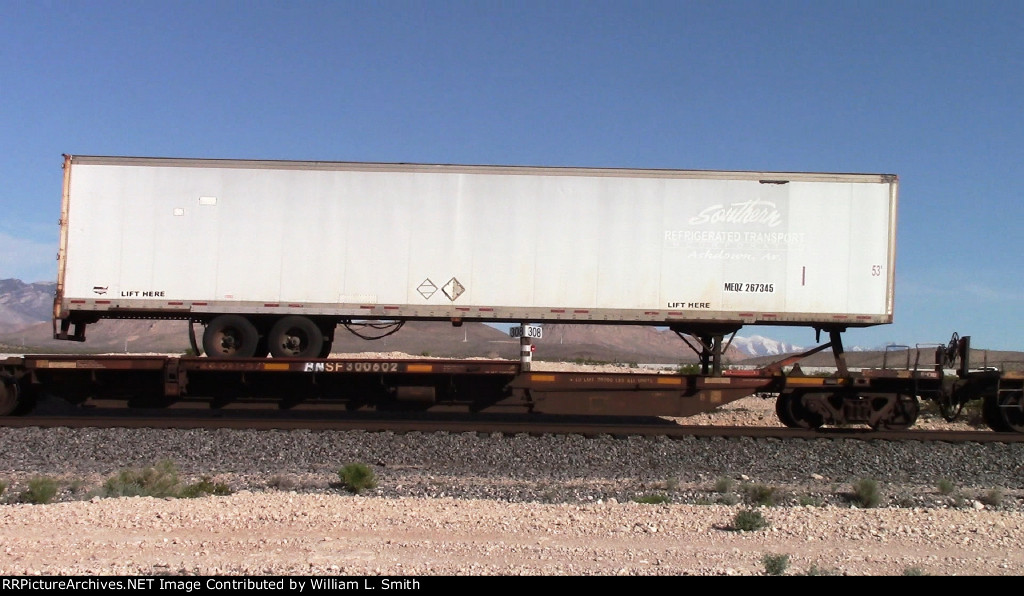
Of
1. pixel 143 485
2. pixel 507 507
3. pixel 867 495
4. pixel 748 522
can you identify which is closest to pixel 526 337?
pixel 507 507

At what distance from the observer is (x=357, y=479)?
9.05m

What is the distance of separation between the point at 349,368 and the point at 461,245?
2.59 metres

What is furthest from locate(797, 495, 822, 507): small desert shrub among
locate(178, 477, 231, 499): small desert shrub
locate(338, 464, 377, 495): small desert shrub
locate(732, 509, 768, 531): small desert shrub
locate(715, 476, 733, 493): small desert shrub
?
locate(178, 477, 231, 499): small desert shrub

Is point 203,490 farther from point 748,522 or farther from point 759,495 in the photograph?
point 759,495

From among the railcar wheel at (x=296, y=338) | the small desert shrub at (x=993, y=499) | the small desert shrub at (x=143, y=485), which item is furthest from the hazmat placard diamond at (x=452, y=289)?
the small desert shrub at (x=993, y=499)

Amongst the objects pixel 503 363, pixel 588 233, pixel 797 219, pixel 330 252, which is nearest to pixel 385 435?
pixel 503 363

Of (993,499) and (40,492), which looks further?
(993,499)

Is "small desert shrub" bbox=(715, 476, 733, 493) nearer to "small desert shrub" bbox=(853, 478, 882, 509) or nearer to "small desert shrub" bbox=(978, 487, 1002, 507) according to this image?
"small desert shrub" bbox=(853, 478, 882, 509)

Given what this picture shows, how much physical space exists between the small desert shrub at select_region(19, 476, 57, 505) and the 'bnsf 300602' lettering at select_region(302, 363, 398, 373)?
4.58 m

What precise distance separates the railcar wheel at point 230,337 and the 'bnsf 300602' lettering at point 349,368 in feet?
3.72

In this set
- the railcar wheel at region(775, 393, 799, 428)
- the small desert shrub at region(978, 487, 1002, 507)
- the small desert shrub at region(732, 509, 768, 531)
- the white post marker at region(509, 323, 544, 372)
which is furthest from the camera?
the railcar wheel at region(775, 393, 799, 428)

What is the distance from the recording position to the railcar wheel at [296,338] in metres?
13.0

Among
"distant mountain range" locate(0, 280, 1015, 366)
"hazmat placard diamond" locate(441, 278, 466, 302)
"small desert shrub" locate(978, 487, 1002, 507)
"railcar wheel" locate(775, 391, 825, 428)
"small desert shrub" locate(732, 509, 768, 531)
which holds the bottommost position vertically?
"distant mountain range" locate(0, 280, 1015, 366)

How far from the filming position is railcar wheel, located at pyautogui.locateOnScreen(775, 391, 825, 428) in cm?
1318
